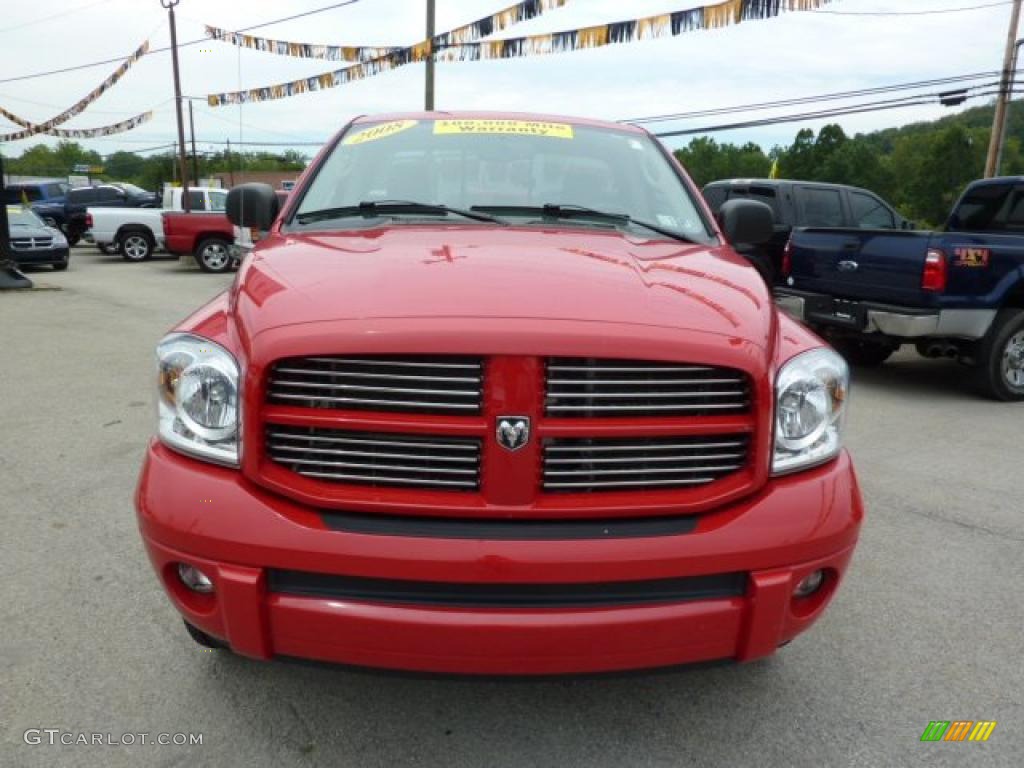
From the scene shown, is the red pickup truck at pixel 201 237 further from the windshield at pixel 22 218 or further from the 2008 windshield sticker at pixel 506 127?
the 2008 windshield sticker at pixel 506 127

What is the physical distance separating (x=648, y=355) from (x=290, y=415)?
33.3 inches

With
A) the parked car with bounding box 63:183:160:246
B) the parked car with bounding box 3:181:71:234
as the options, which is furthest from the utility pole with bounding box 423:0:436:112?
the parked car with bounding box 3:181:71:234

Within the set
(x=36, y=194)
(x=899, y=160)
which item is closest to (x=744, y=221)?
(x=36, y=194)

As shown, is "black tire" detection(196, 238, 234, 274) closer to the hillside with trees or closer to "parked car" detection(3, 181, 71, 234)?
"parked car" detection(3, 181, 71, 234)

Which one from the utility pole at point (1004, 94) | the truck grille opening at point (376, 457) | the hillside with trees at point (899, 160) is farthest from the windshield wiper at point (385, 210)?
the hillside with trees at point (899, 160)

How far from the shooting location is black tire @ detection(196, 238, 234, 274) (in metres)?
17.7

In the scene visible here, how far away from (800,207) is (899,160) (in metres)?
81.2

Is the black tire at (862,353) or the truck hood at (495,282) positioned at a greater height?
the truck hood at (495,282)

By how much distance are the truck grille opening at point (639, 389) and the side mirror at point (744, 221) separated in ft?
5.55

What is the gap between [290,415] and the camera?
73.4 inches

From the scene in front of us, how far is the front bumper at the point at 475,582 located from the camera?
1.78m

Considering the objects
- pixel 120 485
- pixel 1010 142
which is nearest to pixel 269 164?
pixel 1010 142

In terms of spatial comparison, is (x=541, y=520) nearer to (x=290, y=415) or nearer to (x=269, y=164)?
(x=290, y=415)
